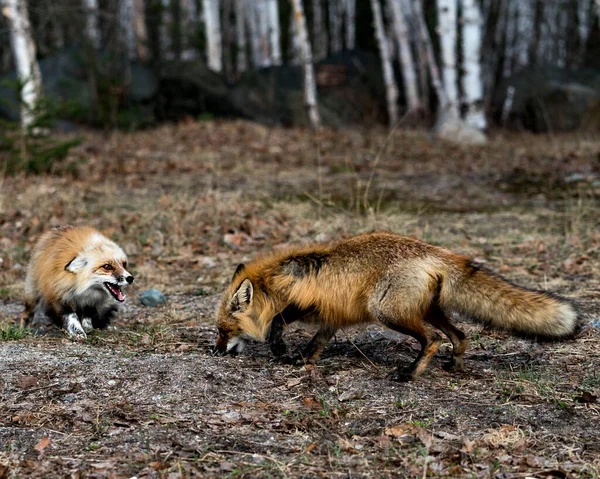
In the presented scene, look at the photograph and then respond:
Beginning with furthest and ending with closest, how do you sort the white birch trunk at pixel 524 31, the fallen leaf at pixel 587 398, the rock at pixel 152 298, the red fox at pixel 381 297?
1. the white birch trunk at pixel 524 31
2. the rock at pixel 152 298
3. the red fox at pixel 381 297
4. the fallen leaf at pixel 587 398

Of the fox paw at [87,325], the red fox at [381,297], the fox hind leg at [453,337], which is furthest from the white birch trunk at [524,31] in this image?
the fox paw at [87,325]

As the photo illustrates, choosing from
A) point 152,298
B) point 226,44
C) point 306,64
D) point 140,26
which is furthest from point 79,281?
point 140,26

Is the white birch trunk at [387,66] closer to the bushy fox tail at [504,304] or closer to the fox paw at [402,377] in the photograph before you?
the bushy fox tail at [504,304]

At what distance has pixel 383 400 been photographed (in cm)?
515

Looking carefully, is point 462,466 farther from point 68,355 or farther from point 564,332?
point 68,355

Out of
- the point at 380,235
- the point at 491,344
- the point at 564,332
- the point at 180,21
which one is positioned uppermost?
the point at 180,21

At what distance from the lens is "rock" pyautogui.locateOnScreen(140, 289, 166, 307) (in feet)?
25.9

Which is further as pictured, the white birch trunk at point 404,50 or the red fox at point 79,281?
the white birch trunk at point 404,50

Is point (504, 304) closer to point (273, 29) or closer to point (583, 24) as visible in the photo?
point (273, 29)

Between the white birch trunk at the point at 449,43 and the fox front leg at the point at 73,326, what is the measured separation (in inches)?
646

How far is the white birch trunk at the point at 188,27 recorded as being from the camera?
31.7 meters

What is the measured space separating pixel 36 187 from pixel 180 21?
20920mm

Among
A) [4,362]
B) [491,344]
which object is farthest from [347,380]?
[4,362]

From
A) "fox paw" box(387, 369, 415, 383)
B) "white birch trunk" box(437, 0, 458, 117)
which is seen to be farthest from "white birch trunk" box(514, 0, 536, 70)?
"fox paw" box(387, 369, 415, 383)
